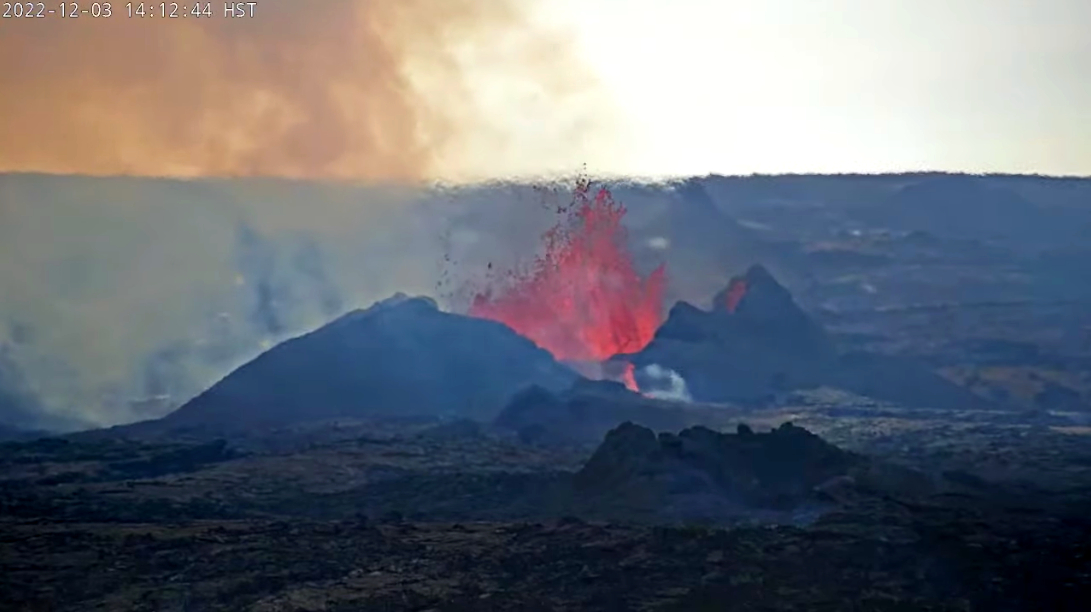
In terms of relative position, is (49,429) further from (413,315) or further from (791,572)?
(791,572)

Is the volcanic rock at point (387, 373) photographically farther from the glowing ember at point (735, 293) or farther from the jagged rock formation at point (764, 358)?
the glowing ember at point (735, 293)

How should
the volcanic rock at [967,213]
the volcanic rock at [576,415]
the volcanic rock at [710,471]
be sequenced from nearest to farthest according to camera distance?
the volcanic rock at [710,471], the volcanic rock at [576,415], the volcanic rock at [967,213]

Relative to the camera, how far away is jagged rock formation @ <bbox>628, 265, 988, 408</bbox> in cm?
8606

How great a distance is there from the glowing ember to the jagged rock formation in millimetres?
63

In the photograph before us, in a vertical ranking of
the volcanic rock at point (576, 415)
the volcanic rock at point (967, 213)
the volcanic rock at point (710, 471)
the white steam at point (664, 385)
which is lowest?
the volcanic rock at point (710, 471)

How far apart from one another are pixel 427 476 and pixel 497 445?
9321 mm

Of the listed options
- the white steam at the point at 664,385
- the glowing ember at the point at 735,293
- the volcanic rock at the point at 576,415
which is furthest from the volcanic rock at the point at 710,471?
the glowing ember at the point at 735,293

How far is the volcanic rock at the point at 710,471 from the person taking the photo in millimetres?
43406

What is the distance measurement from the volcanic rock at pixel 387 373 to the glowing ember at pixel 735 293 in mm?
17671

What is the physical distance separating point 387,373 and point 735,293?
27.2 m

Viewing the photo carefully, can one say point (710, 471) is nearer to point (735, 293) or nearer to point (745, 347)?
point (745, 347)

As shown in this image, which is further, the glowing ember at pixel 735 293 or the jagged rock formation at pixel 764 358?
the glowing ember at pixel 735 293

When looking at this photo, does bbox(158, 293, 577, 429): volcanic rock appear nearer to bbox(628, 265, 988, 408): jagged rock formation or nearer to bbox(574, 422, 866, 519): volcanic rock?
bbox(628, 265, 988, 408): jagged rock formation

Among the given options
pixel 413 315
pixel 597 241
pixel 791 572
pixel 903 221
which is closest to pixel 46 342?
pixel 413 315
